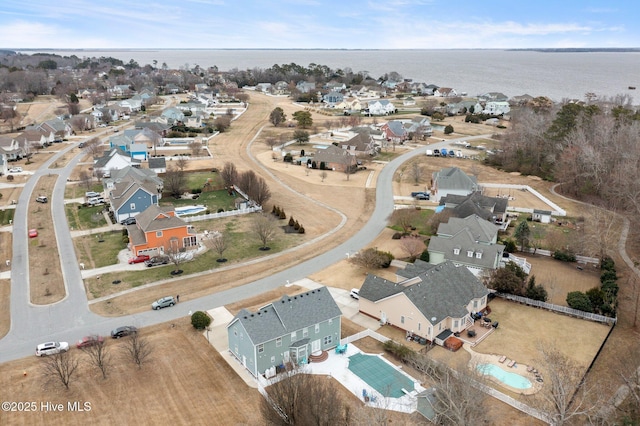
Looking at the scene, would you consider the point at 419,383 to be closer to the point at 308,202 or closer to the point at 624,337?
the point at 624,337

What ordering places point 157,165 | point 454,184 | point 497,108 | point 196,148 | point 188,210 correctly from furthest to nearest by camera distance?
1. point 497,108
2. point 196,148
3. point 157,165
4. point 454,184
5. point 188,210

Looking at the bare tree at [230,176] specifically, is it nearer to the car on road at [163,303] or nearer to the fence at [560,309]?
the car on road at [163,303]

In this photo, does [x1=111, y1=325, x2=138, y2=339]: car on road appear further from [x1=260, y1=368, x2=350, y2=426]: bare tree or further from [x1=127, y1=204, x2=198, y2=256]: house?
[x1=260, y1=368, x2=350, y2=426]: bare tree

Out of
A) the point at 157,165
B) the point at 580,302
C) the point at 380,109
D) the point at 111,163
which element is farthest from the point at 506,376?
the point at 380,109

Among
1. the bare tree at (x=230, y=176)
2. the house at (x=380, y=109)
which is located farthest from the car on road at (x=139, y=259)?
the house at (x=380, y=109)

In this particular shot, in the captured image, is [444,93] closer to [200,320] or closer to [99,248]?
[99,248]

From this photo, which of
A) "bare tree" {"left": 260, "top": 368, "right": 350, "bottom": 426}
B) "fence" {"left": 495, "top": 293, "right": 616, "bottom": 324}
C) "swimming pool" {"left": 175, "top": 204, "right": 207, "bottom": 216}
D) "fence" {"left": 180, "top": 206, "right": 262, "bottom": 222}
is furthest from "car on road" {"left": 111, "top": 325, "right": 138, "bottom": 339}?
"fence" {"left": 495, "top": 293, "right": 616, "bottom": 324}
